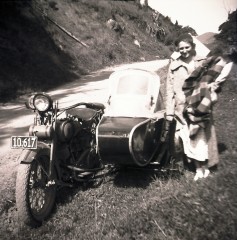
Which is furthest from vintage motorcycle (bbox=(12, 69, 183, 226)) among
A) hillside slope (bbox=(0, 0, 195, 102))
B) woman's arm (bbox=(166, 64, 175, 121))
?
hillside slope (bbox=(0, 0, 195, 102))

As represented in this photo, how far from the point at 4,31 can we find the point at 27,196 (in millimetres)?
15105

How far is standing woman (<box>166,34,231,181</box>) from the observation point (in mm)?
4895

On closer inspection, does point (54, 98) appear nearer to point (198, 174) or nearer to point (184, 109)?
point (184, 109)

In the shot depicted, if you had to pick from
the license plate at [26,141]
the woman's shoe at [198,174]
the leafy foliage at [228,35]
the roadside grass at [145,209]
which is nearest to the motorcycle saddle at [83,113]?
the roadside grass at [145,209]

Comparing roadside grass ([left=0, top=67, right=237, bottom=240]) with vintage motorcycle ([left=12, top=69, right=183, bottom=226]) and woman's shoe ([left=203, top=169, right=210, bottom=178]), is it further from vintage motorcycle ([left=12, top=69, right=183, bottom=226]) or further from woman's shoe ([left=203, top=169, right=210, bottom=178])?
vintage motorcycle ([left=12, top=69, right=183, bottom=226])

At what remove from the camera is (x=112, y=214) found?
4.55 m

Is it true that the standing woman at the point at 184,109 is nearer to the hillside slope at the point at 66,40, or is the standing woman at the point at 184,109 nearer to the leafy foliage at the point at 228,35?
the leafy foliage at the point at 228,35

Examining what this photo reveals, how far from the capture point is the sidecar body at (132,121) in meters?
4.52

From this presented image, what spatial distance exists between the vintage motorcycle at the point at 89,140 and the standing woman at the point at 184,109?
221 mm

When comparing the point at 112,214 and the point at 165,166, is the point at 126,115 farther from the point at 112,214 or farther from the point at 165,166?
the point at 112,214

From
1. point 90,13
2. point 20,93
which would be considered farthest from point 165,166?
point 90,13

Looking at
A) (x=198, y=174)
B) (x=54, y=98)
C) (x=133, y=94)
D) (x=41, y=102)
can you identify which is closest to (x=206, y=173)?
(x=198, y=174)

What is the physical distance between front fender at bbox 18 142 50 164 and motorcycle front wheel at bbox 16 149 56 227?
0.06 ft

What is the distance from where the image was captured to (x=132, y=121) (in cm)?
493
